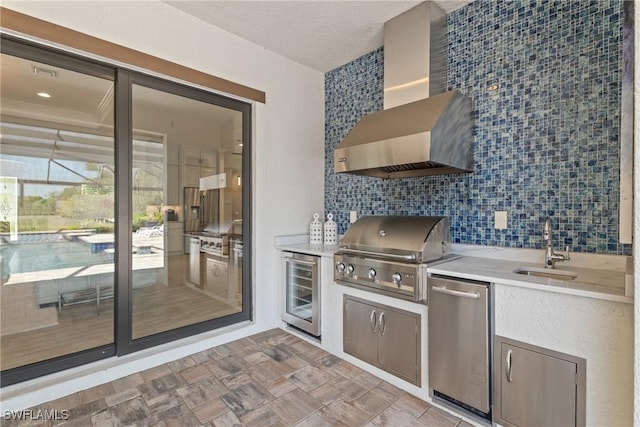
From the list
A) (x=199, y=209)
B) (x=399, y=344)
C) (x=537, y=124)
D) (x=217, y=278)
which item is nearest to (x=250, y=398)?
(x=399, y=344)

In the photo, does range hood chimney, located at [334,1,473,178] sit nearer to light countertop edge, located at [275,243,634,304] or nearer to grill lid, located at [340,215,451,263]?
grill lid, located at [340,215,451,263]

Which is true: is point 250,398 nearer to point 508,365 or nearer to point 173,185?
point 508,365

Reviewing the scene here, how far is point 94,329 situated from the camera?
85.2 inches

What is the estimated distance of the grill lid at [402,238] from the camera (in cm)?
199

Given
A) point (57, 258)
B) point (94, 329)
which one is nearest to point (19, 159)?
point (57, 258)

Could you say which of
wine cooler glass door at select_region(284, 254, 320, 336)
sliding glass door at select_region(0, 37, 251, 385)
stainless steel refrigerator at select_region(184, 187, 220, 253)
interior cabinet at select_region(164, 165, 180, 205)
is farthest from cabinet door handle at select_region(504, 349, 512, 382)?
interior cabinet at select_region(164, 165, 180, 205)

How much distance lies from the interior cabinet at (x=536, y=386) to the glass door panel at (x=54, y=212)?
2529 mm

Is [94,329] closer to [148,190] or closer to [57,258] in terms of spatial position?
[57,258]

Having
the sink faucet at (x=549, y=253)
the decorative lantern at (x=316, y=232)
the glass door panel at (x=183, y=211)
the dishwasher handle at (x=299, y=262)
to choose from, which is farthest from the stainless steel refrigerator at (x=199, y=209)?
the sink faucet at (x=549, y=253)

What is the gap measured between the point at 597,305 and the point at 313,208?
2.48 meters

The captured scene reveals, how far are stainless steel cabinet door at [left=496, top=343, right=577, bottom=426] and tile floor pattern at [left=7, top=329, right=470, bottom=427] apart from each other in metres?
0.35

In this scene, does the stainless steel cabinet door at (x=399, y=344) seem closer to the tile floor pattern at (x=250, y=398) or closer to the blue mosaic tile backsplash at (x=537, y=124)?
the tile floor pattern at (x=250, y=398)

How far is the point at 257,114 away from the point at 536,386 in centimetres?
281

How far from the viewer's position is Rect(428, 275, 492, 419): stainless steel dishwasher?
162 centimetres
